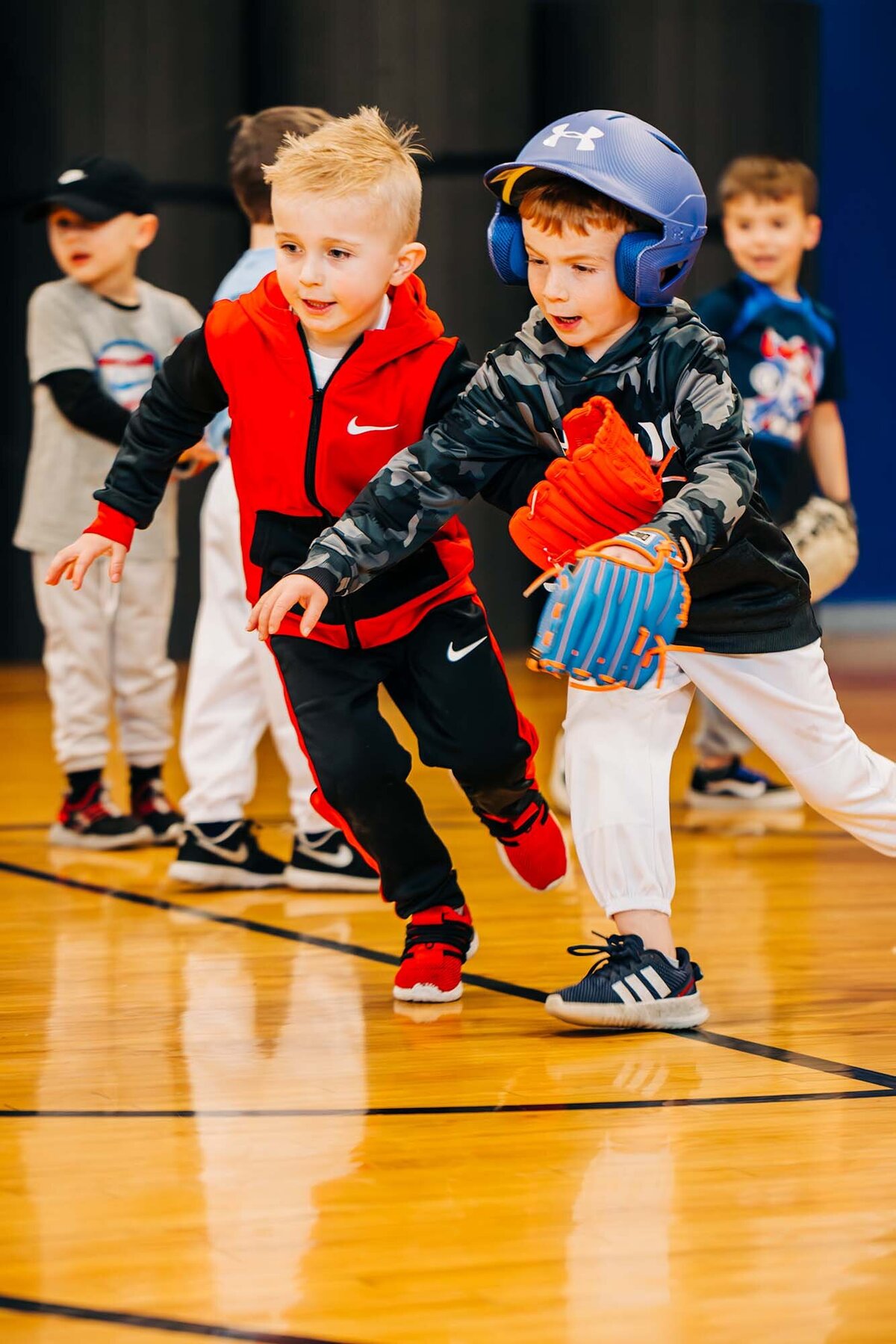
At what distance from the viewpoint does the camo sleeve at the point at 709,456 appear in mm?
1821

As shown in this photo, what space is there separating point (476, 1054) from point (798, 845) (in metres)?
1.36

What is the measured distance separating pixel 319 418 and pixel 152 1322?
3.50ft

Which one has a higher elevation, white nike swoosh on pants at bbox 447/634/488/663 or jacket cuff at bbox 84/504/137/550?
jacket cuff at bbox 84/504/137/550

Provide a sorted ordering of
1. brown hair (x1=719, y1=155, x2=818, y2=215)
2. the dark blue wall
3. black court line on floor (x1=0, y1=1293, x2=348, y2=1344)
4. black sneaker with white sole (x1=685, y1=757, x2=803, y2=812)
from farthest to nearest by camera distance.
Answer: the dark blue wall → brown hair (x1=719, y1=155, x2=818, y2=215) → black sneaker with white sole (x1=685, y1=757, x2=803, y2=812) → black court line on floor (x1=0, y1=1293, x2=348, y2=1344)

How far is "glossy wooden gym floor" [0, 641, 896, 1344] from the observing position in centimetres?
127

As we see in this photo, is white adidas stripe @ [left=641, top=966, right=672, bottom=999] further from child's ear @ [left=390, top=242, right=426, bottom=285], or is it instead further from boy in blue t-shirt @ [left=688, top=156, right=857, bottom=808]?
boy in blue t-shirt @ [left=688, top=156, right=857, bottom=808]

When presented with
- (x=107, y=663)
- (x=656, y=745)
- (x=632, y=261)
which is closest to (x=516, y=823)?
(x=656, y=745)

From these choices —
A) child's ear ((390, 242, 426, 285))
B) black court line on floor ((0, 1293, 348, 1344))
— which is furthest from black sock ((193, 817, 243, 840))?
black court line on floor ((0, 1293, 348, 1344))

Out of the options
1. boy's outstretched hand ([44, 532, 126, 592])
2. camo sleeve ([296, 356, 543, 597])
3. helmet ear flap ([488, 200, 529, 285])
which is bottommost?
boy's outstretched hand ([44, 532, 126, 592])

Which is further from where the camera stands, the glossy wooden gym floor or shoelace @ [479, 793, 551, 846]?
shoelace @ [479, 793, 551, 846]

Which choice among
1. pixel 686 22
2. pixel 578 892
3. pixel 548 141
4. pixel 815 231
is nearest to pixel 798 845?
pixel 578 892

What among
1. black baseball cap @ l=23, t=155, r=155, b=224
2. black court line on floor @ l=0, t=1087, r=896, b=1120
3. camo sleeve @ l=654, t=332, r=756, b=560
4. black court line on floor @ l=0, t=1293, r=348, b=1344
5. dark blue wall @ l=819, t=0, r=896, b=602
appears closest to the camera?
black court line on floor @ l=0, t=1293, r=348, b=1344

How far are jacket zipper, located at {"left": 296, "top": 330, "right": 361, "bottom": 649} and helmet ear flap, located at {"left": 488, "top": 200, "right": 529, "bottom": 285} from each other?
6.8 inches

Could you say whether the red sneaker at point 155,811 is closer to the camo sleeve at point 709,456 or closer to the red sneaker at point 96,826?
the red sneaker at point 96,826
